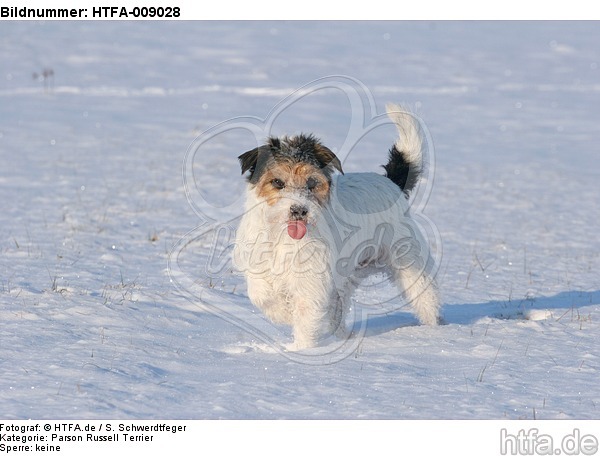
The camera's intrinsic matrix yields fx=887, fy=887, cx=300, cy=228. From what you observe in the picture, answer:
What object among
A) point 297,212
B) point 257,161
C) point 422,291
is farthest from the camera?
point 422,291

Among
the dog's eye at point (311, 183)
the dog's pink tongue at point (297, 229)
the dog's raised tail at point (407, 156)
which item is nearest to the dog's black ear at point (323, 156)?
the dog's eye at point (311, 183)

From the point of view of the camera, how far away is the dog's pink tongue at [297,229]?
5.36m

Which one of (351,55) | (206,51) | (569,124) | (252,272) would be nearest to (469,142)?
(569,124)

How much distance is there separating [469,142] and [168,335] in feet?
39.5

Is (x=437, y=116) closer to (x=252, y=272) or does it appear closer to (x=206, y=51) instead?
(x=206, y=51)

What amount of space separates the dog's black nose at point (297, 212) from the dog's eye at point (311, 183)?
0.18m

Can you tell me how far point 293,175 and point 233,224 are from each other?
429 cm

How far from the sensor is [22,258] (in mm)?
7875

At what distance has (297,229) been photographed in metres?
5.39

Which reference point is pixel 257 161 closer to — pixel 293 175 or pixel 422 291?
pixel 293 175

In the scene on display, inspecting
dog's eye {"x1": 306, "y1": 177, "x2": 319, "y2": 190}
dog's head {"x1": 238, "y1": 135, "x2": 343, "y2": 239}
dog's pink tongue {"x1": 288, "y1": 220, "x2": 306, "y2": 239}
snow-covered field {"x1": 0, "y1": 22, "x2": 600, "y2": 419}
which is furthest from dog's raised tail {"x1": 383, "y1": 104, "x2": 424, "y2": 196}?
dog's pink tongue {"x1": 288, "y1": 220, "x2": 306, "y2": 239}

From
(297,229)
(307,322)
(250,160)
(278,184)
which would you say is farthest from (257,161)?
(307,322)

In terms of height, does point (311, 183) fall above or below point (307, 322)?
above

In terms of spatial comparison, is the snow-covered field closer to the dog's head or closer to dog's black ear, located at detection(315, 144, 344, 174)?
the dog's head
